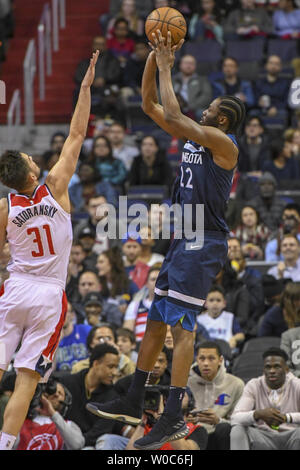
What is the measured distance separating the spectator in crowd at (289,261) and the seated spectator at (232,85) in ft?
14.8

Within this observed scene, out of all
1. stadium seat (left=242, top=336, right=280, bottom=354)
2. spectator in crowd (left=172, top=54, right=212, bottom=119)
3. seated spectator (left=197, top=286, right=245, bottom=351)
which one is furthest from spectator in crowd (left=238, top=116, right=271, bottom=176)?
stadium seat (left=242, top=336, right=280, bottom=354)

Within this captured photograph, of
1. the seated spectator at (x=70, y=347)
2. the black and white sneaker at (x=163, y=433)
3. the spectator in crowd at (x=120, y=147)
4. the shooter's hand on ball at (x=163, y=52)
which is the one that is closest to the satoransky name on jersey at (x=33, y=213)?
the shooter's hand on ball at (x=163, y=52)

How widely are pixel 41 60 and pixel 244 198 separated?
5787 mm

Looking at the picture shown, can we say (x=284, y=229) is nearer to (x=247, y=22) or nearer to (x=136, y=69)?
(x=136, y=69)

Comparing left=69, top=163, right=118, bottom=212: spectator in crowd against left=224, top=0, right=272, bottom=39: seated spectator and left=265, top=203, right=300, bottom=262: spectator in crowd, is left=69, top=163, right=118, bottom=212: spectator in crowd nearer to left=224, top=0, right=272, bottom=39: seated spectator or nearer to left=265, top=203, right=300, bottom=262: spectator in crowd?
left=265, top=203, right=300, bottom=262: spectator in crowd

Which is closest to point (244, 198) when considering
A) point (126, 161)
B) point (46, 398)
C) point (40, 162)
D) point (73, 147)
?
point (126, 161)

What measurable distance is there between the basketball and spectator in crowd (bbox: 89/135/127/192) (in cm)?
736

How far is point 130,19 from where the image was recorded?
56.2 feet

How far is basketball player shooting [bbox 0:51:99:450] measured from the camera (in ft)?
21.3

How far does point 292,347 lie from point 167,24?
3.97m

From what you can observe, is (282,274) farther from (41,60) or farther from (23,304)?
(41,60)

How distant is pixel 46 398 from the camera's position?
8648 mm

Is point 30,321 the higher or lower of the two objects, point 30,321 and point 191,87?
the lower

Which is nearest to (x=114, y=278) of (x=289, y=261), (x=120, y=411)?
(x=289, y=261)
